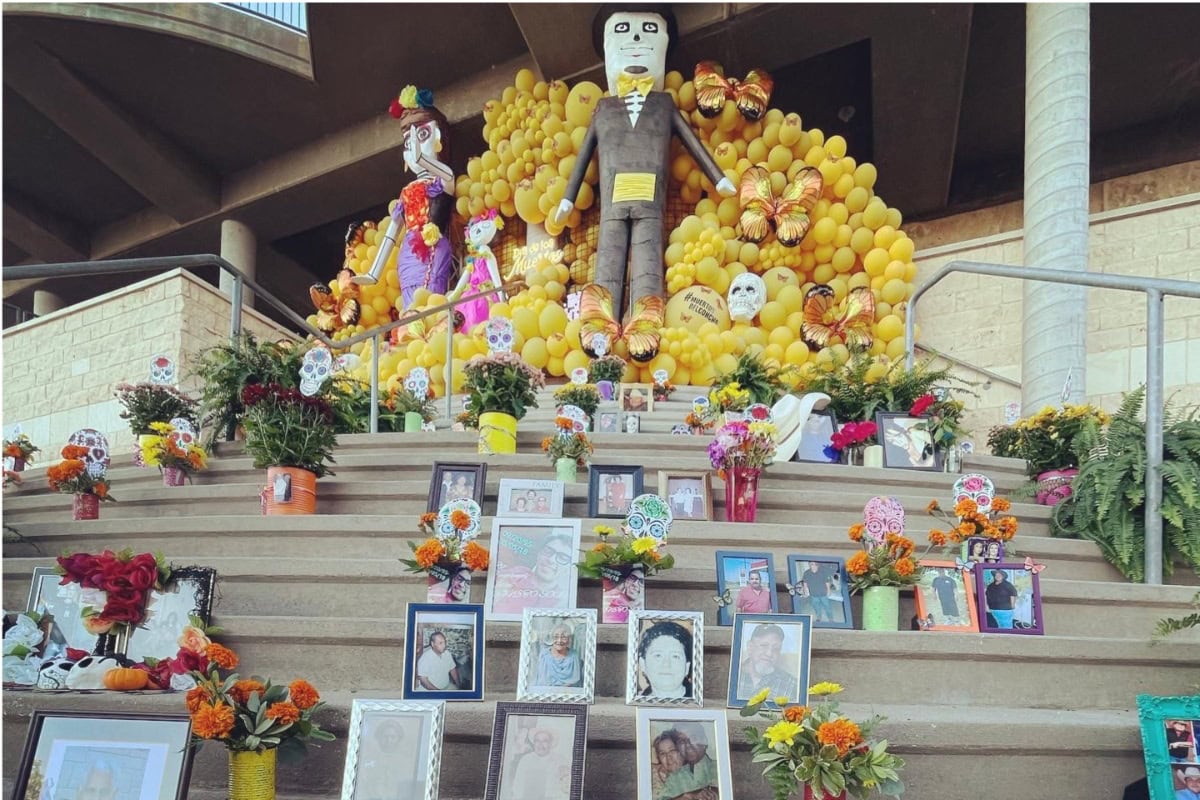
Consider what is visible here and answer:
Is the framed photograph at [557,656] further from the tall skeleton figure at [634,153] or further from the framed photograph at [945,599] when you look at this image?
the tall skeleton figure at [634,153]

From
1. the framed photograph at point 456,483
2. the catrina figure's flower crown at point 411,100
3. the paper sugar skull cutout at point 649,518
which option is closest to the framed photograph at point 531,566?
the paper sugar skull cutout at point 649,518

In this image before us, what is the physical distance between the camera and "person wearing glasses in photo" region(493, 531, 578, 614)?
3.33 m

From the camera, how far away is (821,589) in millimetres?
3383

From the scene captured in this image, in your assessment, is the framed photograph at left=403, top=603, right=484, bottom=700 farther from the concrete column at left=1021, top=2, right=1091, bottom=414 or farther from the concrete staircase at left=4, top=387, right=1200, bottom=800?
the concrete column at left=1021, top=2, right=1091, bottom=414

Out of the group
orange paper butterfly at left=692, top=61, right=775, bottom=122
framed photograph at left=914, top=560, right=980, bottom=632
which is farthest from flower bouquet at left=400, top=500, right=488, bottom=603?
orange paper butterfly at left=692, top=61, right=775, bottom=122

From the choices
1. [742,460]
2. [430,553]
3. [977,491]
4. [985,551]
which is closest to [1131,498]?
[977,491]

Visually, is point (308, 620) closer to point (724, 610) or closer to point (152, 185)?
point (724, 610)

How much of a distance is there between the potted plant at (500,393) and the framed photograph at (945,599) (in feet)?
7.54

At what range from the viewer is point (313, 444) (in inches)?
171

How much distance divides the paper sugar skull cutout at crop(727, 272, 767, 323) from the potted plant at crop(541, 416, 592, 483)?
16.0ft

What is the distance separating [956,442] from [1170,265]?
4.67m

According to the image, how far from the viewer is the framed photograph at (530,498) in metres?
4.02

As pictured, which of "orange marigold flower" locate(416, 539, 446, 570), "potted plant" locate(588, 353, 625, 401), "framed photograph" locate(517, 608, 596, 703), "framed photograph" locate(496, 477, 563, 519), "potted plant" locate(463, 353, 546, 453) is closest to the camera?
"framed photograph" locate(517, 608, 596, 703)

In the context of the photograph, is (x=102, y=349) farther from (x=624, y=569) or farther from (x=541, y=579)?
(x=624, y=569)
